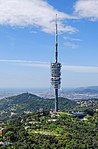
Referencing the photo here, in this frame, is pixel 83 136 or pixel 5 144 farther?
pixel 83 136

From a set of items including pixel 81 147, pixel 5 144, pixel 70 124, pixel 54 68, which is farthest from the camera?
pixel 54 68

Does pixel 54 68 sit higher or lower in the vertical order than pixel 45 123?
higher

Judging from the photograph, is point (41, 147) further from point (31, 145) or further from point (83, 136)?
point (83, 136)

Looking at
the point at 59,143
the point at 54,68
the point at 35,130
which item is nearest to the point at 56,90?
the point at 54,68

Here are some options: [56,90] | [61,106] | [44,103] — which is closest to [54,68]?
[56,90]

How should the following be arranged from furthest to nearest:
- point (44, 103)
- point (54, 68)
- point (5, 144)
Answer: point (44, 103) → point (54, 68) → point (5, 144)

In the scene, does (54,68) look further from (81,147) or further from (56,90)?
(81,147)
